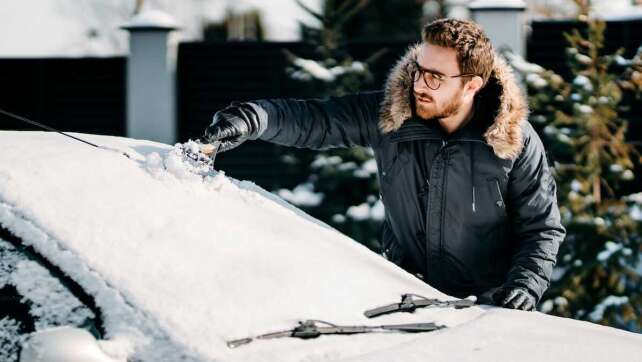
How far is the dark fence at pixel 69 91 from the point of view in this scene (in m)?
9.00

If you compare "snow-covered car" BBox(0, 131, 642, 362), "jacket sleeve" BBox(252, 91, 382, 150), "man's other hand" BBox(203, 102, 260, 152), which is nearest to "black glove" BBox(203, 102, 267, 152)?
"man's other hand" BBox(203, 102, 260, 152)

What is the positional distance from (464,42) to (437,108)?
0.21m

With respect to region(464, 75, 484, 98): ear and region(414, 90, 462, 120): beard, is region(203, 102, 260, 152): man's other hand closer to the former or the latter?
region(414, 90, 462, 120): beard

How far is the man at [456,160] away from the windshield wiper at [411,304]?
0.48m

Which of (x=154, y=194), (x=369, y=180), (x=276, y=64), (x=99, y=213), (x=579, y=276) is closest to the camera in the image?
(x=99, y=213)

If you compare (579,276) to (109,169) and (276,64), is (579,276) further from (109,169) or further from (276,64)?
(109,169)

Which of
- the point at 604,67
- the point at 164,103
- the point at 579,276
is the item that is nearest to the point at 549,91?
the point at 604,67

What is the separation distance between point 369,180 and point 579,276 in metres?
1.44

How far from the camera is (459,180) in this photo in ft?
10.1

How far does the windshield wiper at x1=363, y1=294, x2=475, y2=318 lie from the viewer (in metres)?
2.24

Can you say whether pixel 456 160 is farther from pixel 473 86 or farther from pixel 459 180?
pixel 473 86

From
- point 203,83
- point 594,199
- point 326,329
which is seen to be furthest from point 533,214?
point 203,83

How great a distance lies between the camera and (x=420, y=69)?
3.05 m

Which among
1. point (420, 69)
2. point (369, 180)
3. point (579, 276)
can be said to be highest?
point (420, 69)
